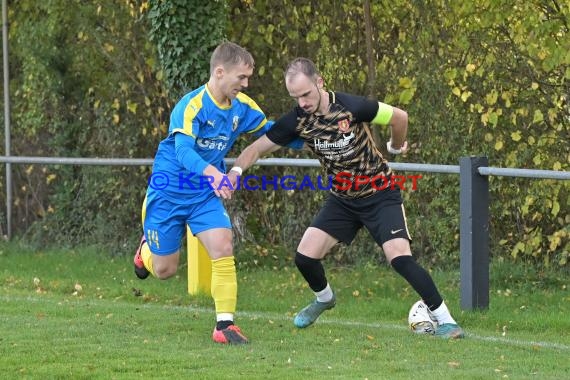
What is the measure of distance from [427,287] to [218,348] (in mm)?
1454

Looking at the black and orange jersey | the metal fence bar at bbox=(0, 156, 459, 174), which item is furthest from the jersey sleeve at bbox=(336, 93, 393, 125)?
the metal fence bar at bbox=(0, 156, 459, 174)

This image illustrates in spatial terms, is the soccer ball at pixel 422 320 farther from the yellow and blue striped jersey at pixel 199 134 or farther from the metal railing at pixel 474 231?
the yellow and blue striped jersey at pixel 199 134

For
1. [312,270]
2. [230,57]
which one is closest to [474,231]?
[312,270]

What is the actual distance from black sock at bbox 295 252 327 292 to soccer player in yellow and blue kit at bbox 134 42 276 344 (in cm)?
56

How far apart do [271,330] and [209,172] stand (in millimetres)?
1482

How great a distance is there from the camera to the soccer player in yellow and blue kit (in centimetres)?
Result: 841

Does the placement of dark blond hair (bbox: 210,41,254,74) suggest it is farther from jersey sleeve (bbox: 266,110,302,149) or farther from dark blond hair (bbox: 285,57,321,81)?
jersey sleeve (bbox: 266,110,302,149)

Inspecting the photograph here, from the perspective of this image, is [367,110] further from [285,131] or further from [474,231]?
[474,231]

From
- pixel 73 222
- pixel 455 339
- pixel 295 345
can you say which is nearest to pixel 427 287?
pixel 455 339

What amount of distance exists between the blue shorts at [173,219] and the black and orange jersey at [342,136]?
0.64m

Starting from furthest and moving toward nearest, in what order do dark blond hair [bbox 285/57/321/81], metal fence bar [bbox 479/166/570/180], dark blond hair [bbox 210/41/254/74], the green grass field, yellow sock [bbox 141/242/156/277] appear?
1. yellow sock [bbox 141/242/156/277]
2. metal fence bar [bbox 479/166/570/180]
3. dark blond hair [bbox 210/41/254/74]
4. dark blond hair [bbox 285/57/321/81]
5. the green grass field

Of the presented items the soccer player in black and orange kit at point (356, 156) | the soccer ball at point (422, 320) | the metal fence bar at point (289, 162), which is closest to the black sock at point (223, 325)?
the soccer player in black and orange kit at point (356, 156)

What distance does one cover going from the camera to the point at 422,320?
8.76 m

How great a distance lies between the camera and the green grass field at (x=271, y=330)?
295 inches
